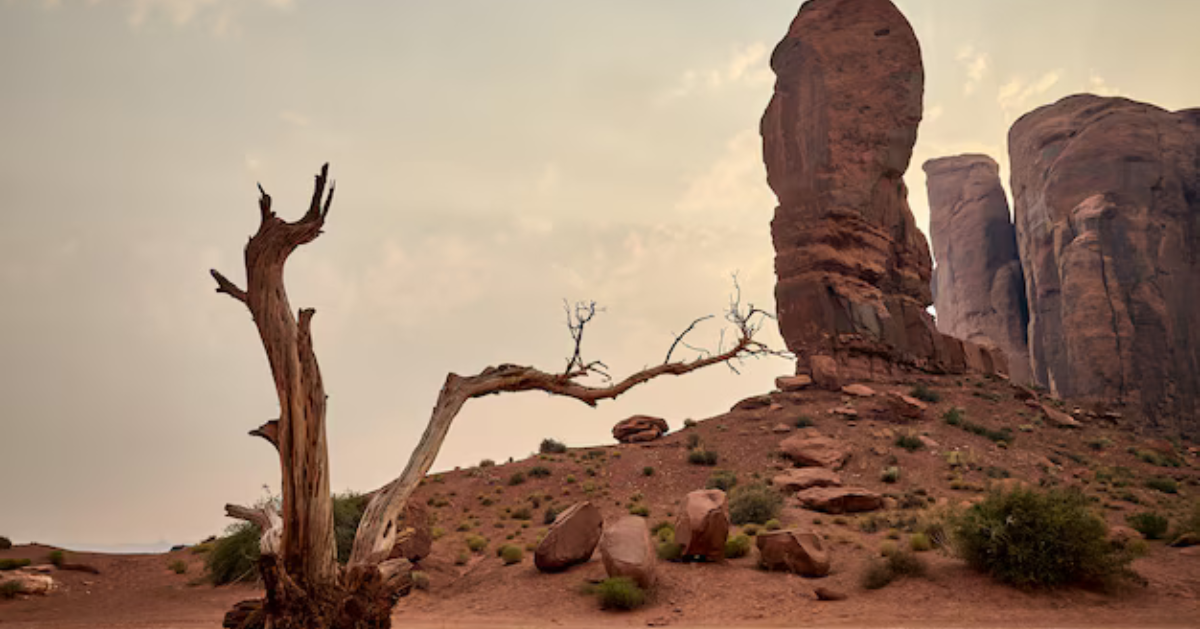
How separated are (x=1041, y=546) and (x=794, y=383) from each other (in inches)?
894

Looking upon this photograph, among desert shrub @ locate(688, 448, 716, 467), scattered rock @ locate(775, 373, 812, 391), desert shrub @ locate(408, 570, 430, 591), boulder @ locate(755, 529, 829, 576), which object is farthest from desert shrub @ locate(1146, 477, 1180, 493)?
desert shrub @ locate(408, 570, 430, 591)

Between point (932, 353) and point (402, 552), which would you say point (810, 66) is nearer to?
point (932, 353)

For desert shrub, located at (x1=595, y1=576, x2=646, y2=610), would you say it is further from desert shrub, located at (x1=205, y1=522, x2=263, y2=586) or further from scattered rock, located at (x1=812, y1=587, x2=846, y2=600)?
desert shrub, located at (x1=205, y1=522, x2=263, y2=586)

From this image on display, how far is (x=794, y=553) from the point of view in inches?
521

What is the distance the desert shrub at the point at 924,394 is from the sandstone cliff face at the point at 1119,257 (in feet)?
72.5

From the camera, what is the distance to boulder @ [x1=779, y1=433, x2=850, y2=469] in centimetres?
2500

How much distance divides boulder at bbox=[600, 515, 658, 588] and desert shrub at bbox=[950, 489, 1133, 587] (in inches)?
237

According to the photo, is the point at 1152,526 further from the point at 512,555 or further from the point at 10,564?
the point at 10,564

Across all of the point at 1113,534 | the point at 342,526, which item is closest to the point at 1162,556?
the point at 1113,534

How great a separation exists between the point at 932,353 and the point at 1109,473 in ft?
42.7

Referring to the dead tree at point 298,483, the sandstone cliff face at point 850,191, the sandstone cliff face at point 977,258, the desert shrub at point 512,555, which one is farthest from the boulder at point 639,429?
the sandstone cliff face at point 977,258

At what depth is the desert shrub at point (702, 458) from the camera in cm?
2705

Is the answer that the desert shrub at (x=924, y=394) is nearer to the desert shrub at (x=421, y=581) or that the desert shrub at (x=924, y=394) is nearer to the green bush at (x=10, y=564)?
the desert shrub at (x=421, y=581)

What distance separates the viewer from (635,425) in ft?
107
